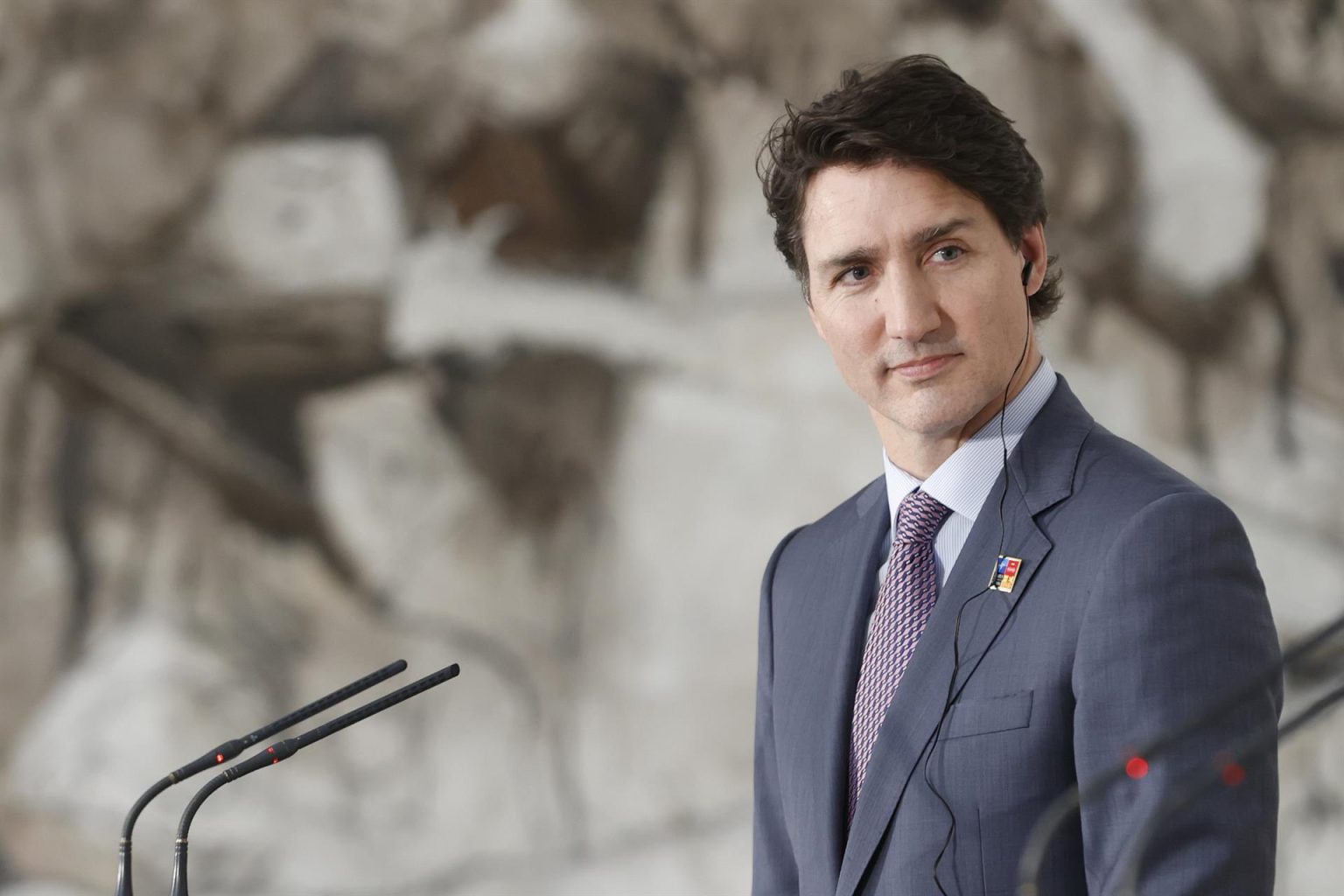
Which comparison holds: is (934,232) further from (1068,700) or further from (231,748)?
(231,748)

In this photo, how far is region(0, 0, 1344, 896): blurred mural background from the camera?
16.9 feet

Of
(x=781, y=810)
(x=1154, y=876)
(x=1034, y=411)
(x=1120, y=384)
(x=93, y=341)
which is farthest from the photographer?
(x=93, y=341)

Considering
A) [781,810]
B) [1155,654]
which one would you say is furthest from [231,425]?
[1155,654]

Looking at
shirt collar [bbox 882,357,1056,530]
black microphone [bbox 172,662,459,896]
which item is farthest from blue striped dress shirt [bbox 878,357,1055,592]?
black microphone [bbox 172,662,459,896]

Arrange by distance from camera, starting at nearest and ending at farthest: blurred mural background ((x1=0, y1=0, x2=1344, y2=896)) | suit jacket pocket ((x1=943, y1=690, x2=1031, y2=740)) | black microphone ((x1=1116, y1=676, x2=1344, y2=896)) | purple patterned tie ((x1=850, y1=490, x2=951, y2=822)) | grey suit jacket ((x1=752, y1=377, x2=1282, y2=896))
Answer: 1. black microphone ((x1=1116, y1=676, x2=1344, y2=896))
2. grey suit jacket ((x1=752, y1=377, x2=1282, y2=896))
3. suit jacket pocket ((x1=943, y1=690, x2=1031, y2=740))
4. purple patterned tie ((x1=850, y1=490, x2=951, y2=822))
5. blurred mural background ((x1=0, y1=0, x2=1344, y2=896))

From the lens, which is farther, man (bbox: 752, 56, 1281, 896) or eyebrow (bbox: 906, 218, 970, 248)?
eyebrow (bbox: 906, 218, 970, 248)

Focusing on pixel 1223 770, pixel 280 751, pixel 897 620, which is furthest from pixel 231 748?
pixel 1223 770

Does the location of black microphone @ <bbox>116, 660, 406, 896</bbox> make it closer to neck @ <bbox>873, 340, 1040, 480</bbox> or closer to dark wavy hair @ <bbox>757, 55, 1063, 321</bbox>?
neck @ <bbox>873, 340, 1040, 480</bbox>

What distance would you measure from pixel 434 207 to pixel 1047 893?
14.1ft

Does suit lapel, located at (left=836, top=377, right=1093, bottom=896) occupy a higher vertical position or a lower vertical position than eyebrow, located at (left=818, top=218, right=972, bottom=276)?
lower

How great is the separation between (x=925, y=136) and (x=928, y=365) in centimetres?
29

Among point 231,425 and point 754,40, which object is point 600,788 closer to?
point 231,425

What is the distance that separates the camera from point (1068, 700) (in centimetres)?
162

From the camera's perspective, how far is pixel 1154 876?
150cm
